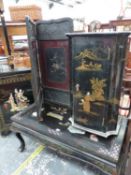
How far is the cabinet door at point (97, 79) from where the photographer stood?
3.58 ft

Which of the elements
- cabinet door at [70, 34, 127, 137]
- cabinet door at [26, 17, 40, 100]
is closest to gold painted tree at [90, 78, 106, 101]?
cabinet door at [70, 34, 127, 137]

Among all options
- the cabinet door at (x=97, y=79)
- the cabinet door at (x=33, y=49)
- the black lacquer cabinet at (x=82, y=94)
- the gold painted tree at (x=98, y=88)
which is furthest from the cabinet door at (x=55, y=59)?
the gold painted tree at (x=98, y=88)

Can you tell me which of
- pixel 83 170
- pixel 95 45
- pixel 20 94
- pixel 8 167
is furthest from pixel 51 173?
pixel 95 45

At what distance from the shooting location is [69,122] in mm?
1576

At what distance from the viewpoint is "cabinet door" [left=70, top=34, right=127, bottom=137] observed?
1092 mm

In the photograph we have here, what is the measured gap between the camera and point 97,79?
1220 mm

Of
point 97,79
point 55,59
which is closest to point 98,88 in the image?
point 97,79

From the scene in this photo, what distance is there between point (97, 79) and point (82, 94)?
0.22 m

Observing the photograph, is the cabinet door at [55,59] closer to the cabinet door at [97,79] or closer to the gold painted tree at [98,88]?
the cabinet door at [97,79]

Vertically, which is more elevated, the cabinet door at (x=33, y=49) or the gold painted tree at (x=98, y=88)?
the cabinet door at (x=33, y=49)

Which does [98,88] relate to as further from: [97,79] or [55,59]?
[55,59]

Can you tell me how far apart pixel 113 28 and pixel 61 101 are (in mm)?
2293

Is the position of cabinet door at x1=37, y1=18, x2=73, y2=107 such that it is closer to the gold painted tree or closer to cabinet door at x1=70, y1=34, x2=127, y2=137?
cabinet door at x1=70, y1=34, x2=127, y2=137

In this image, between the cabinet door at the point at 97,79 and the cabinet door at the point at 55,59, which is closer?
the cabinet door at the point at 97,79
